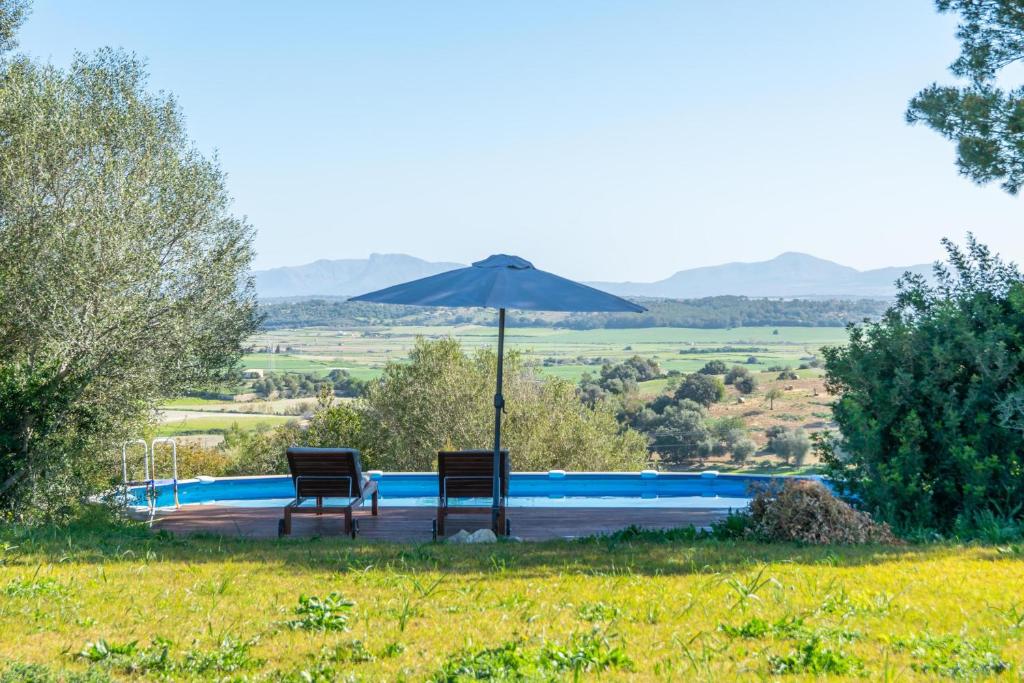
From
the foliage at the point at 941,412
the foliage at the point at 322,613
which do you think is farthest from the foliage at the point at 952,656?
the foliage at the point at 941,412

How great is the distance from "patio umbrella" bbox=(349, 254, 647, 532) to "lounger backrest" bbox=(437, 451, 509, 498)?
0.23 metres

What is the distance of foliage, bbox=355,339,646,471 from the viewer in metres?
24.9

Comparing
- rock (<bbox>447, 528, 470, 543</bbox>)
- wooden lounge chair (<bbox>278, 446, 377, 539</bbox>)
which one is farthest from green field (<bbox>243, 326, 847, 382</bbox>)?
rock (<bbox>447, 528, 470, 543</bbox>)

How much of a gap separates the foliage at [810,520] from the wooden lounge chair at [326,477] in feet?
11.6

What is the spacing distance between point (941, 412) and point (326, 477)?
527 cm

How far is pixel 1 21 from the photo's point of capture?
13.6 meters

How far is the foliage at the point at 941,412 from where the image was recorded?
286 inches

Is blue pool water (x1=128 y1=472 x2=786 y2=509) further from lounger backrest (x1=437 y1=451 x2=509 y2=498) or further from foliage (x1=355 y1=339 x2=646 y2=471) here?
foliage (x1=355 y1=339 x2=646 y2=471)

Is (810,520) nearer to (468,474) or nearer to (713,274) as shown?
(468,474)

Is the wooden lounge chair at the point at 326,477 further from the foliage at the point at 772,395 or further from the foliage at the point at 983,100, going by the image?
the foliage at the point at 772,395

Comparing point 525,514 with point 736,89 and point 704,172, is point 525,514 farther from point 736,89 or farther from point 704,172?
point 704,172

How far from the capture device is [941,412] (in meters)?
7.50

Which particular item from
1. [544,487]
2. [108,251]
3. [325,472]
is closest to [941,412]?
[325,472]

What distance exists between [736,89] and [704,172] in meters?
14.0
